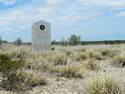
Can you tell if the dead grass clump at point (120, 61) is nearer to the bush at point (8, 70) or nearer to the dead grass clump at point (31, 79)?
the dead grass clump at point (31, 79)

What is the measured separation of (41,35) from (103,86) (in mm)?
20092

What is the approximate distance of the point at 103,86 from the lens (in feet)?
28.5

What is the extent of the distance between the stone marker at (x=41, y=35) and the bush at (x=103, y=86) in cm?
1936

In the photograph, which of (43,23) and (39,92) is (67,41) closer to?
(43,23)

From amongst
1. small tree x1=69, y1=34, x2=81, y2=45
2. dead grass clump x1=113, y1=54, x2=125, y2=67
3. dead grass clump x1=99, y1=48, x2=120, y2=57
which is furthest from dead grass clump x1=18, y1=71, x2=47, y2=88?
small tree x1=69, y1=34, x2=81, y2=45

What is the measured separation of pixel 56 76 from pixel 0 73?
2.29 metres

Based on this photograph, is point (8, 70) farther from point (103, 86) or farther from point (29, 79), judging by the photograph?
point (103, 86)

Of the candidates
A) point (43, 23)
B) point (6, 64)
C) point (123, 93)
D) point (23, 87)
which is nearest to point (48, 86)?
point (23, 87)

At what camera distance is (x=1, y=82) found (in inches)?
454

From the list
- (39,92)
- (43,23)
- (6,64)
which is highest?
(43,23)

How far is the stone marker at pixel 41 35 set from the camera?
28.1m

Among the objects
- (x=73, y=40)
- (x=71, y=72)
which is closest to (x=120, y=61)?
(x=71, y=72)

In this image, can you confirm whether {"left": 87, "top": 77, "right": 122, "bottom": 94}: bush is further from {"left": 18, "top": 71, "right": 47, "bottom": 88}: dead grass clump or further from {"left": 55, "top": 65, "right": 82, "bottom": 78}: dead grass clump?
{"left": 55, "top": 65, "right": 82, "bottom": 78}: dead grass clump

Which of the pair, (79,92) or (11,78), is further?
(11,78)
